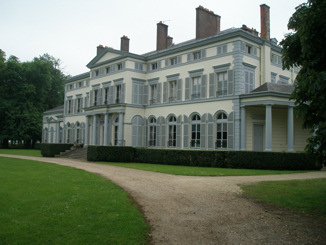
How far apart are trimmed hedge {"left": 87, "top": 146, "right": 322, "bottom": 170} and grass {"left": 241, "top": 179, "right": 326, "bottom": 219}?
17.4 ft

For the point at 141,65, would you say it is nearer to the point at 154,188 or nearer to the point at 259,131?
the point at 259,131

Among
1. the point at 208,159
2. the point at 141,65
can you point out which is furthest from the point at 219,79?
the point at 141,65

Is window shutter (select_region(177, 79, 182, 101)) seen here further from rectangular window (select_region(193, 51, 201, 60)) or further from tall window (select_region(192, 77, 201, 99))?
rectangular window (select_region(193, 51, 201, 60))

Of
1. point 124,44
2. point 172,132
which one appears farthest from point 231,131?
point 124,44

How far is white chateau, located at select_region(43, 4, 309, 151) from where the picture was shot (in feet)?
66.0

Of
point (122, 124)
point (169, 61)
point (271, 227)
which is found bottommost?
point (271, 227)

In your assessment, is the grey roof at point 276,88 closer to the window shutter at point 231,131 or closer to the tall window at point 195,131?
the window shutter at point 231,131

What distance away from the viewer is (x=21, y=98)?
4200 cm

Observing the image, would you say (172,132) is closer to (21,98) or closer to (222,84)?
(222,84)

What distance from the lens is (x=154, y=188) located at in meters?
9.82

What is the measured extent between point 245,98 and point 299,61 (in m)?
12.8

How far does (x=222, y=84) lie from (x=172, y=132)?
19.6 ft

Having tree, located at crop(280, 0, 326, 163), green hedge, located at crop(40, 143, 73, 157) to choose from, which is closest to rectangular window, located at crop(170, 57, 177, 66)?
green hedge, located at crop(40, 143, 73, 157)

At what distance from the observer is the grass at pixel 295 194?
7.17 metres
